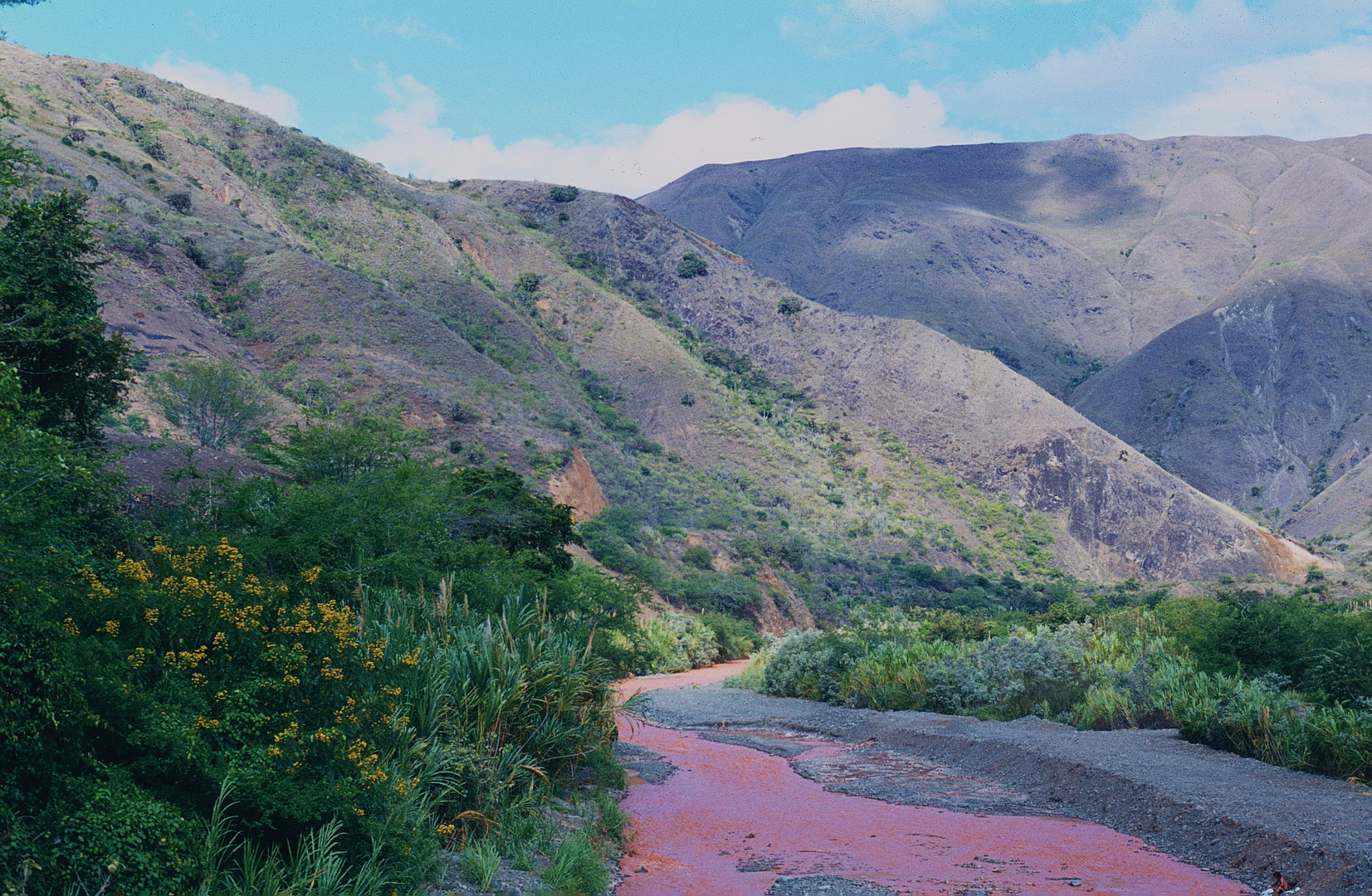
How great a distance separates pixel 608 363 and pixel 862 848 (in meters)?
57.5

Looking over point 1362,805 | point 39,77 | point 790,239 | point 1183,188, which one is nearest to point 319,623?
point 1362,805

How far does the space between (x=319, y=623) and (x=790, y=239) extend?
128129mm

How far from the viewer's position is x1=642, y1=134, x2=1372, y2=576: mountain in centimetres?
8825

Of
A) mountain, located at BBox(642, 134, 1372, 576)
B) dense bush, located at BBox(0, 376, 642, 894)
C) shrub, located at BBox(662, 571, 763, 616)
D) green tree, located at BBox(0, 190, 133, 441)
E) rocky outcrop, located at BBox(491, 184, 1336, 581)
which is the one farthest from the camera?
mountain, located at BBox(642, 134, 1372, 576)

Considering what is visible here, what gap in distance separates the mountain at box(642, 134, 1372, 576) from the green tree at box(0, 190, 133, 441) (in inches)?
3389

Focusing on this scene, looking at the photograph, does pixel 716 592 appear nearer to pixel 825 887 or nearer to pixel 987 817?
pixel 987 817

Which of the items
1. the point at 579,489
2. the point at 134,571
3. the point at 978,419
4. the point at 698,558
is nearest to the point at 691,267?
the point at 978,419

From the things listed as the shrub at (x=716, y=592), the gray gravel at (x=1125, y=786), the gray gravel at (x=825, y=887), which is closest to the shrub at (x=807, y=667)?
the gray gravel at (x=1125, y=786)

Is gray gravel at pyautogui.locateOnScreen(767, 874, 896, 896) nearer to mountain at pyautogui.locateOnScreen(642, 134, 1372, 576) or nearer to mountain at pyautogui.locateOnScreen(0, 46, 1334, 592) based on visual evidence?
mountain at pyautogui.locateOnScreen(0, 46, 1334, 592)

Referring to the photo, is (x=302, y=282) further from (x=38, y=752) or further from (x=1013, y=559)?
(x=38, y=752)

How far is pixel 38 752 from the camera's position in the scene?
4.89m

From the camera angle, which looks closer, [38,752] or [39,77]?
[38,752]

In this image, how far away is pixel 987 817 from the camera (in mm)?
11656

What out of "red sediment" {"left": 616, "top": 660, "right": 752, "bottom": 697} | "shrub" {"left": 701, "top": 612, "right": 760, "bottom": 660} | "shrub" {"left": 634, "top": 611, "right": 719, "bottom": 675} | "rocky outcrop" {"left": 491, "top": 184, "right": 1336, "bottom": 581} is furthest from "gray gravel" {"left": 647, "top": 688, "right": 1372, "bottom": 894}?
"rocky outcrop" {"left": 491, "top": 184, "right": 1336, "bottom": 581}
